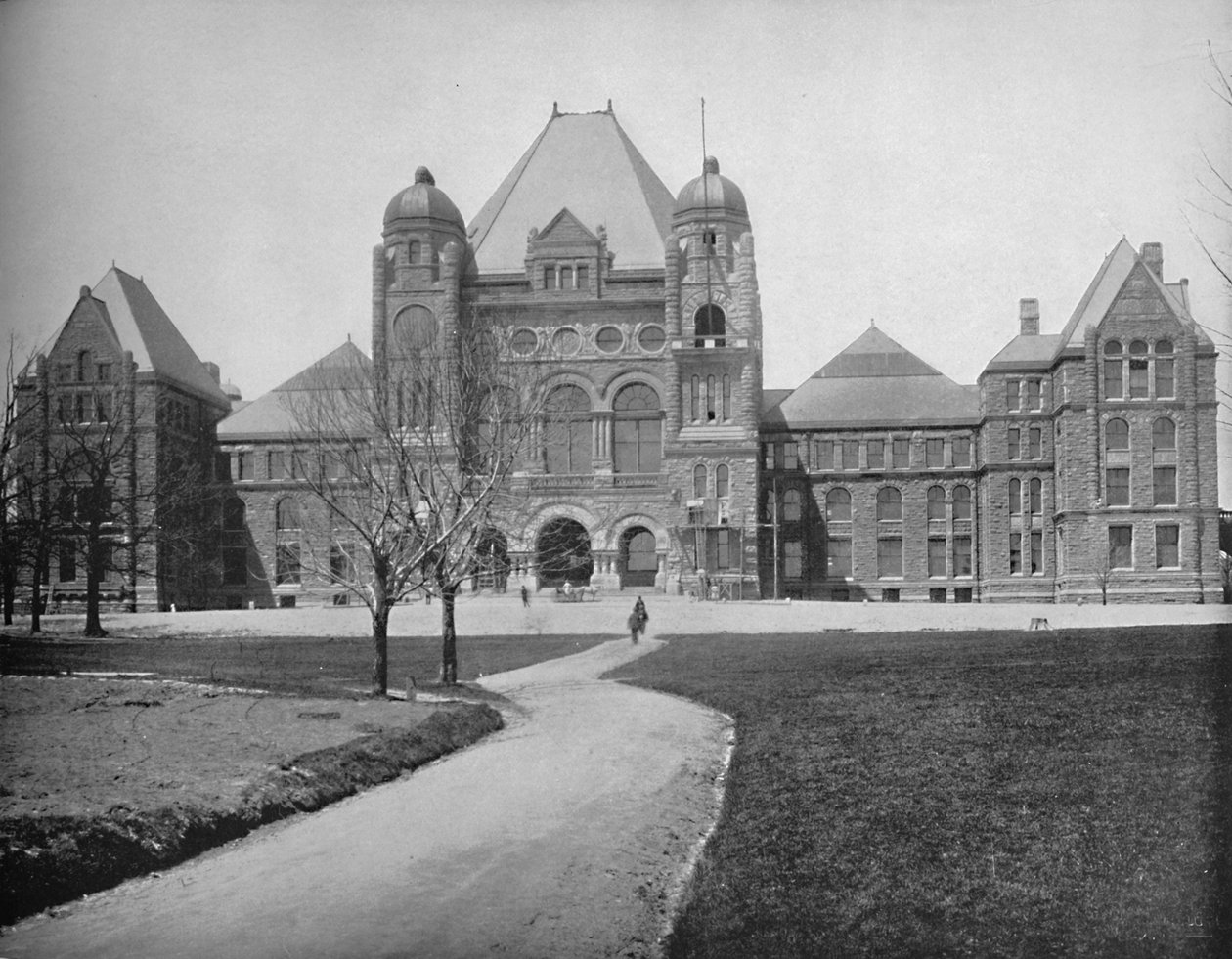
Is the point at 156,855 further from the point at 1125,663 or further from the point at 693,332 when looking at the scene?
the point at 693,332

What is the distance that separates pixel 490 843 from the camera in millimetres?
10688

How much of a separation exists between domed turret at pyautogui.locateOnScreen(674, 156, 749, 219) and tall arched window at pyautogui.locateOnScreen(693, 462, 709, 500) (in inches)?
437

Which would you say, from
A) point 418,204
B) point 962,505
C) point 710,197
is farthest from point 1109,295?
point 418,204

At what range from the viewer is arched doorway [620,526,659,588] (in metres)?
51.2

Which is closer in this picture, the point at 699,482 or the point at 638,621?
the point at 638,621

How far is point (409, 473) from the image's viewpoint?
24016mm

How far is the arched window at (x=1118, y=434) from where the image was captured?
49.6 m

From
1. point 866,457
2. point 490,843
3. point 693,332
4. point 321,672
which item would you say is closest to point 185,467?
point 693,332

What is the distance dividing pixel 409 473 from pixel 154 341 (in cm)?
2116

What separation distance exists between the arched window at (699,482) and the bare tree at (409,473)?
1927 cm

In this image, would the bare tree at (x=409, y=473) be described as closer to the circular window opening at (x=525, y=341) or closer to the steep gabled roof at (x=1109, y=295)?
the circular window opening at (x=525, y=341)

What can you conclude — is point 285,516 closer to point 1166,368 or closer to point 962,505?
point 962,505

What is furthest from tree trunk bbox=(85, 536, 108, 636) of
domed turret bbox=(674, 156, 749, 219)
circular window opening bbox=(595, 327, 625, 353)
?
domed turret bbox=(674, 156, 749, 219)

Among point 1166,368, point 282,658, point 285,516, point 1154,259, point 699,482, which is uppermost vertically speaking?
point 1154,259
